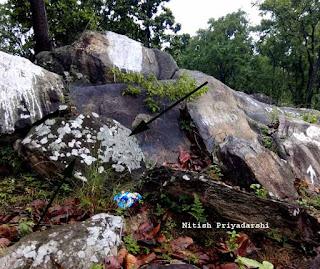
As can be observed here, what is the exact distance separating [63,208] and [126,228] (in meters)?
0.74

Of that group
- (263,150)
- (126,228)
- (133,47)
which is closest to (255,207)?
(126,228)

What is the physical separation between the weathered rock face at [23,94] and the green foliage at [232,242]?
309 centimetres

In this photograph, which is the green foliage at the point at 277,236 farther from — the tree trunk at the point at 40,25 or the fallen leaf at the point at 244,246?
the tree trunk at the point at 40,25

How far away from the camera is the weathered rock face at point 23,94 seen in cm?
473

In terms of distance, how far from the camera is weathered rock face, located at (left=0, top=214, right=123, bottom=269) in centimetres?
269

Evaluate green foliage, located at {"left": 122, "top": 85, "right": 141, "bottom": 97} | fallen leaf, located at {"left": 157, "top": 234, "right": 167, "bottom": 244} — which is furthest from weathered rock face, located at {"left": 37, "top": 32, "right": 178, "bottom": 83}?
fallen leaf, located at {"left": 157, "top": 234, "right": 167, "bottom": 244}

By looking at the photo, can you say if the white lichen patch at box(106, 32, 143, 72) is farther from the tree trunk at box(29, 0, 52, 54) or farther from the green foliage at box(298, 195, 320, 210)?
the green foliage at box(298, 195, 320, 210)

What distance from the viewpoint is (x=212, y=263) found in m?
3.06

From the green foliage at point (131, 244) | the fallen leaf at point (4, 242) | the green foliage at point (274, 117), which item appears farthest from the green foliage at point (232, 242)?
the green foliage at point (274, 117)

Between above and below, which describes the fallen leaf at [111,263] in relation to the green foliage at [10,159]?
below

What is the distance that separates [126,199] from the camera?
3.60 m

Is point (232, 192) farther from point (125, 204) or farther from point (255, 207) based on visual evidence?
point (125, 204)

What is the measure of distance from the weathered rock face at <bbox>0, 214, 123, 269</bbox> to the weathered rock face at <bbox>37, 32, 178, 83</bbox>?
446 centimetres

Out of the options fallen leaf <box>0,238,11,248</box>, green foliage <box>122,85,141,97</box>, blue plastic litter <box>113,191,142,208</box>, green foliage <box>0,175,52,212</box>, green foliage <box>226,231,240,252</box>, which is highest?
green foliage <box>122,85,141,97</box>
